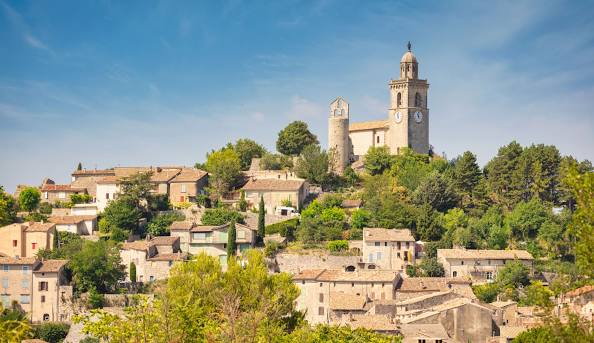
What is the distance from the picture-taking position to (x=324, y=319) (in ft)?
157

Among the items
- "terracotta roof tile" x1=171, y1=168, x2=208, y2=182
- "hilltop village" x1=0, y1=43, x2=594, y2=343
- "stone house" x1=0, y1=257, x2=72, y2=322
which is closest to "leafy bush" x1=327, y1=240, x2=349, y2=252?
"hilltop village" x1=0, y1=43, x2=594, y2=343

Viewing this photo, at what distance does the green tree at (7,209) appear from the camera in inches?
2280

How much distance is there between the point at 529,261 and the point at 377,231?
958cm

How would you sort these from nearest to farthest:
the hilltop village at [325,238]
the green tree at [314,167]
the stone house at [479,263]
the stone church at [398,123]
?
1. the hilltop village at [325,238]
2. the stone house at [479,263]
3. the green tree at [314,167]
4. the stone church at [398,123]

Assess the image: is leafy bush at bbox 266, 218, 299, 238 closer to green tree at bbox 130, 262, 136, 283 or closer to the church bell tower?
green tree at bbox 130, 262, 136, 283

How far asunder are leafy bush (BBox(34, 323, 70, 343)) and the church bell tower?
34037mm

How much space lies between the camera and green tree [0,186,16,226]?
57906 mm

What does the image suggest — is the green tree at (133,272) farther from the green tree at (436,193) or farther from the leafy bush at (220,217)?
the green tree at (436,193)

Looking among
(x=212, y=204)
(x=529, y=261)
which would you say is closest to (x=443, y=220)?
(x=529, y=261)

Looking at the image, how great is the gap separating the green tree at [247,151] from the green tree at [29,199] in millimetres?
17779

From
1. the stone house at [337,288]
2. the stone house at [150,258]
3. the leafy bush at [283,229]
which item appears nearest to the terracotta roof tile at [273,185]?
the leafy bush at [283,229]

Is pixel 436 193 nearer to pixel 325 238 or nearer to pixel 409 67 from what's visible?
pixel 325 238

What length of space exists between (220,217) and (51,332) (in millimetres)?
14805

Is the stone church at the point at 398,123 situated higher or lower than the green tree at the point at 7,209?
higher
